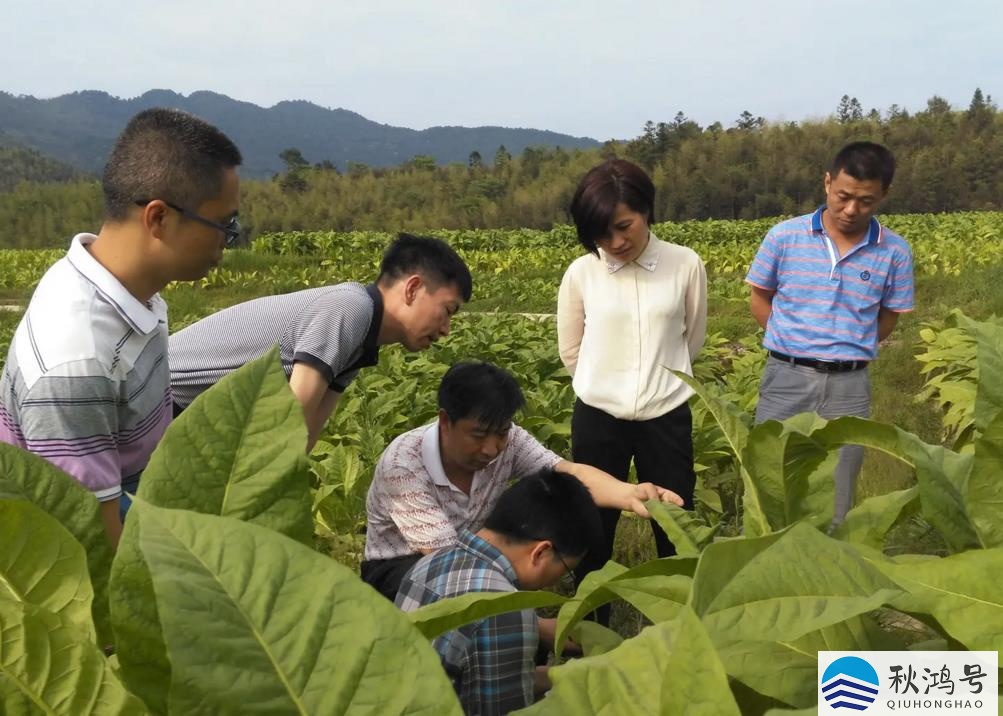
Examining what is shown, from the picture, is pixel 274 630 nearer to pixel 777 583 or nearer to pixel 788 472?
pixel 777 583

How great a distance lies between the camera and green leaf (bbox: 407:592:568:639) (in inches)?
25.0

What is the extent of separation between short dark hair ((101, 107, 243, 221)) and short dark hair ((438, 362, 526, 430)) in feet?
Result: 3.59

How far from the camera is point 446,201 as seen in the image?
43.4 m

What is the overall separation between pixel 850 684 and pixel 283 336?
187 centimetres

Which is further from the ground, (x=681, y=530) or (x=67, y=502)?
(x=67, y=502)

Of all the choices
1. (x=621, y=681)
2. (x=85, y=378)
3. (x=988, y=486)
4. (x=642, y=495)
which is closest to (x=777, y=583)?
(x=621, y=681)

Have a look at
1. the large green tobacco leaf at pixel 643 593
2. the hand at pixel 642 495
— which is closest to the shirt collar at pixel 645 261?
the hand at pixel 642 495

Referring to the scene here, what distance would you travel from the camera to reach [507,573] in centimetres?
Answer: 211

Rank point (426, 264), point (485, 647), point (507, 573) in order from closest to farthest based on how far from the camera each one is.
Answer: point (485, 647)
point (507, 573)
point (426, 264)

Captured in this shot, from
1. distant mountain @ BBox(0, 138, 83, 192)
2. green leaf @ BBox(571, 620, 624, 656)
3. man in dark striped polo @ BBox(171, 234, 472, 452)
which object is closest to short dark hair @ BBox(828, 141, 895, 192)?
man in dark striped polo @ BBox(171, 234, 472, 452)

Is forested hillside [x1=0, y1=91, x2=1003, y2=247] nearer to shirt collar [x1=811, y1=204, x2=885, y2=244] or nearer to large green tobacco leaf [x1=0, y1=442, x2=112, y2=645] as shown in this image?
shirt collar [x1=811, y1=204, x2=885, y2=244]

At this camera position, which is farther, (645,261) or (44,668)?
(645,261)

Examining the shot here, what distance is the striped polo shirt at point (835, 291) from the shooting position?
3.26m

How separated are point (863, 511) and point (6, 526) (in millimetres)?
852
